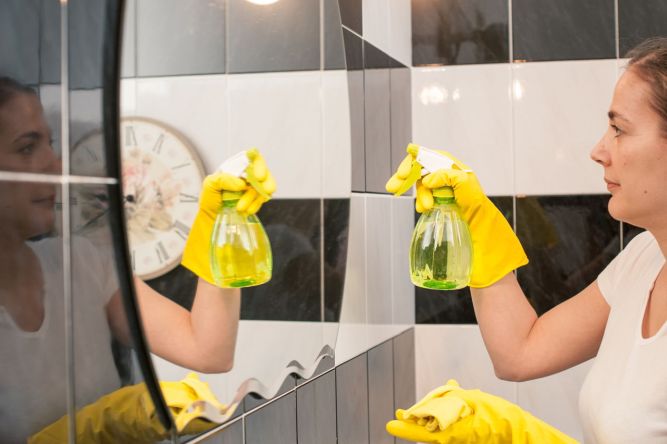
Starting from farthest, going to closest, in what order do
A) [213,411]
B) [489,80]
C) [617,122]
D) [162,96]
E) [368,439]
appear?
1. [489,80]
2. [368,439]
3. [617,122]
4. [213,411]
5. [162,96]

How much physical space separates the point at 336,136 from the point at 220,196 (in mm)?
478

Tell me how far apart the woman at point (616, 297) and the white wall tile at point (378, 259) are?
21cm

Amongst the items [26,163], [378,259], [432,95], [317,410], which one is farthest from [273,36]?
[432,95]

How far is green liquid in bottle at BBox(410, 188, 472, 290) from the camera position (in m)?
1.26

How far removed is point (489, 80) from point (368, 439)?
92 centimetres

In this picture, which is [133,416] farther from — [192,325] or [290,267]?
[290,267]

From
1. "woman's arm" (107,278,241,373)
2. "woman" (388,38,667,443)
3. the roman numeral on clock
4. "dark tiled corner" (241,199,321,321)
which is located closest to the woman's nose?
"woman" (388,38,667,443)

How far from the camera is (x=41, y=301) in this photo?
2.06 ft

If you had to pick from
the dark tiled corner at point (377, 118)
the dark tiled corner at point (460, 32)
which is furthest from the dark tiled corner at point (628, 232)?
the dark tiled corner at point (377, 118)

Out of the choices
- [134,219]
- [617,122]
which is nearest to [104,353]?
[134,219]

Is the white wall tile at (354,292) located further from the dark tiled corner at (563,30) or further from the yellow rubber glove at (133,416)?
the dark tiled corner at (563,30)

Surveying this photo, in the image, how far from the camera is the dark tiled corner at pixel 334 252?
127 centimetres

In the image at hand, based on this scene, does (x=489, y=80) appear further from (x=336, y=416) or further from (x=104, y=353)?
(x=104, y=353)

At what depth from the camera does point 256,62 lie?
0.98 meters
